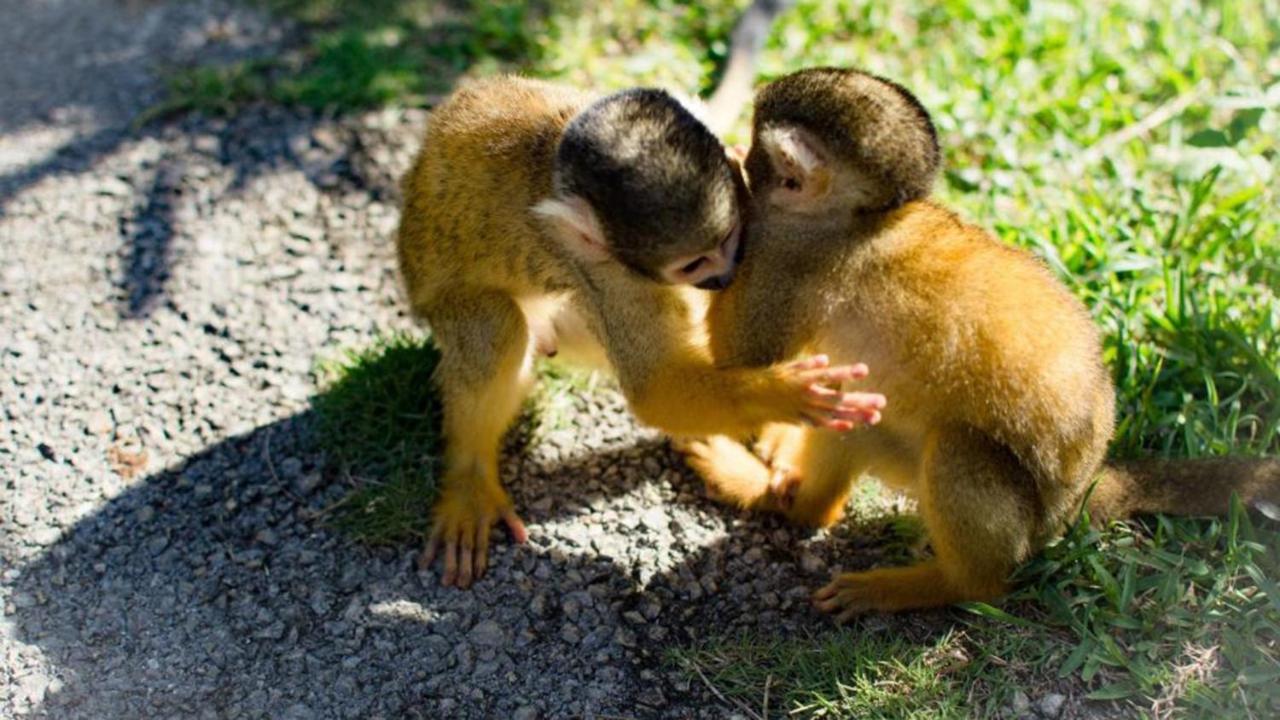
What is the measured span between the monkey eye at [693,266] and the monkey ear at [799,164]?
34 cm

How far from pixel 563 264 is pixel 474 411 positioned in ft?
1.91

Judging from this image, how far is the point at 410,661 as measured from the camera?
10.6 feet

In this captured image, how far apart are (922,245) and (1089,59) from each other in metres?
2.69

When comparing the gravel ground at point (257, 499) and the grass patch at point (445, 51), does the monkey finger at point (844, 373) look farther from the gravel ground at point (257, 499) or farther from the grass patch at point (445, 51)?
the grass patch at point (445, 51)

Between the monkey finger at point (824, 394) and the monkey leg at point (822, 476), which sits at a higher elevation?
Answer: the monkey finger at point (824, 394)

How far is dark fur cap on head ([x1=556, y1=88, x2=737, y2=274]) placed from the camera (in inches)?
109

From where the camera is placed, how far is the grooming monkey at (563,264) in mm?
2818

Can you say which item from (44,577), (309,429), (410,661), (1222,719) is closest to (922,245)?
(1222,719)

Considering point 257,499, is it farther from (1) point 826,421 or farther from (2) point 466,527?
(1) point 826,421

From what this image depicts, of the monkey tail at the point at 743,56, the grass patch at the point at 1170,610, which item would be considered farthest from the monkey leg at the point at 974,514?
the monkey tail at the point at 743,56

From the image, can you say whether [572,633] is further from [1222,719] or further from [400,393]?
[1222,719]

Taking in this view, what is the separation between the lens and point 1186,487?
3.24m

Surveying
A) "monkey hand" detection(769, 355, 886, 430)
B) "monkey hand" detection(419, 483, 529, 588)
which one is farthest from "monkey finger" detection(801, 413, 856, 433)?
"monkey hand" detection(419, 483, 529, 588)

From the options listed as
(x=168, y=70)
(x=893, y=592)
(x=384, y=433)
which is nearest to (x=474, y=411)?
(x=384, y=433)
